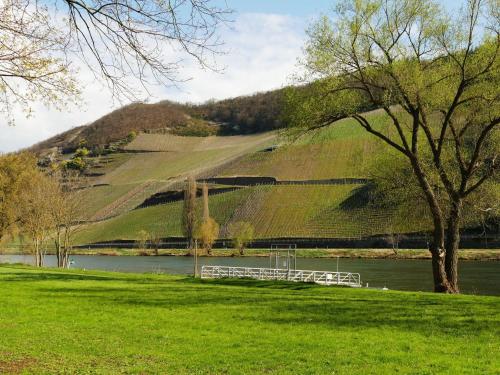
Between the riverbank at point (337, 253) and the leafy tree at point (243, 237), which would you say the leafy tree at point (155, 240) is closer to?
the riverbank at point (337, 253)

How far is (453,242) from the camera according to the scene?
24406 millimetres

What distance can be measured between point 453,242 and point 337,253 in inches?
3049

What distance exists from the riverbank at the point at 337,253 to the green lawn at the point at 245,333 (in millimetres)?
61944

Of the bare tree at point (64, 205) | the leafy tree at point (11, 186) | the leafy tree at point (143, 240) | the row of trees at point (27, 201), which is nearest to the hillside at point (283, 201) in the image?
the leafy tree at point (143, 240)

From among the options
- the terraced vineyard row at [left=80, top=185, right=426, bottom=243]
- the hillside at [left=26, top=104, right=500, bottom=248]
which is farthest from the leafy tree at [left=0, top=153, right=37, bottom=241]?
the terraced vineyard row at [left=80, top=185, right=426, bottom=243]

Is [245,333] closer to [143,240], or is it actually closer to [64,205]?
[64,205]

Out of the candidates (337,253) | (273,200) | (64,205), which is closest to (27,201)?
(64,205)

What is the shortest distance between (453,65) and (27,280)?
858 inches

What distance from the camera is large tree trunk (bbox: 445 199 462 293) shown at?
24062 millimetres

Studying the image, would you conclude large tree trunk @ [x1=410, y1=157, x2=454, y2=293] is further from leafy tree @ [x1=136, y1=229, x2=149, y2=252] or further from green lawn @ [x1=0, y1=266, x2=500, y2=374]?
leafy tree @ [x1=136, y1=229, x2=149, y2=252]

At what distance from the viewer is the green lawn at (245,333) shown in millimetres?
9781

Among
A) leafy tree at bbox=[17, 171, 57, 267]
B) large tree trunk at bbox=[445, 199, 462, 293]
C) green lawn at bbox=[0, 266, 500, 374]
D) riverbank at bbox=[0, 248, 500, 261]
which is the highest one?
leafy tree at bbox=[17, 171, 57, 267]

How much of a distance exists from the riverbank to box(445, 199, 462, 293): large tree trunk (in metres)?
62.4

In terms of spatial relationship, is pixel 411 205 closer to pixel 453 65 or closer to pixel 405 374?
pixel 453 65
